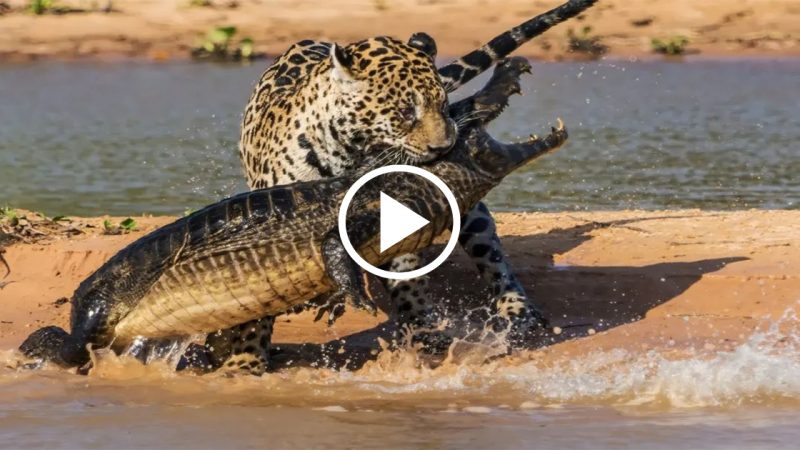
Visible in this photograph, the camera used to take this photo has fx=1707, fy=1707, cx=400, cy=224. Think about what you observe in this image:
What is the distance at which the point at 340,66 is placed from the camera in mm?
7957

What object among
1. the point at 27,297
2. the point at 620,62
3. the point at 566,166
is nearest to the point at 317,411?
the point at 27,297

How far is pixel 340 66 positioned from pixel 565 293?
1.88m

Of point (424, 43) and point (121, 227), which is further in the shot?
point (121, 227)

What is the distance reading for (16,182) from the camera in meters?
14.7

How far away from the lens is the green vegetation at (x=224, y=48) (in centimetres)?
2441

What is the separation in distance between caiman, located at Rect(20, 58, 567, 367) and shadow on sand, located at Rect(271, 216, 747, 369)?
942 millimetres

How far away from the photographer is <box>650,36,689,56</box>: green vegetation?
78.5 feet

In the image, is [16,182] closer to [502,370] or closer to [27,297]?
[27,297]

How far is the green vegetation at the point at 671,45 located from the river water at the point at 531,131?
1.98ft

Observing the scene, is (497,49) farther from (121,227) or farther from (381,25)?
(381,25)

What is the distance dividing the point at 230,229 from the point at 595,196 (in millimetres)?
6208

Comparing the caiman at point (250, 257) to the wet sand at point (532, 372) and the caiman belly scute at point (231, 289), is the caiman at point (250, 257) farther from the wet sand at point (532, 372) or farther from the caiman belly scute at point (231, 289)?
the wet sand at point (532, 372)

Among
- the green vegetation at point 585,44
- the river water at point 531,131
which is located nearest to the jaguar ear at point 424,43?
the river water at point 531,131

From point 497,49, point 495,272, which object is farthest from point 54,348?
point 497,49
